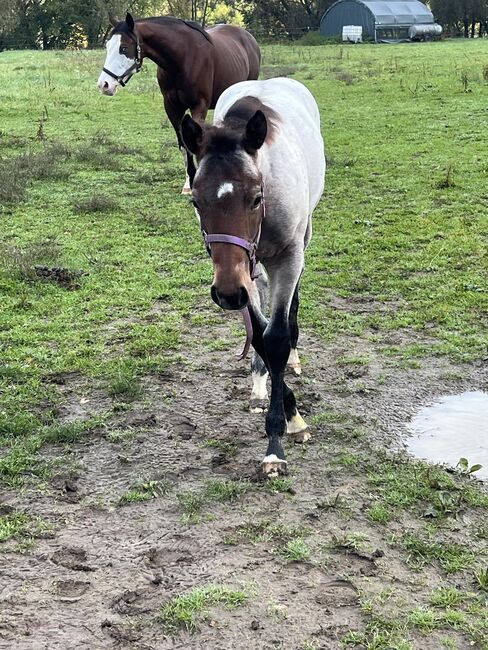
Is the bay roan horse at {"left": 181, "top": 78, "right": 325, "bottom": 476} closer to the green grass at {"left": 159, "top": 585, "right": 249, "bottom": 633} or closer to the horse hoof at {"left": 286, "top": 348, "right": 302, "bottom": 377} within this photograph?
Answer: the horse hoof at {"left": 286, "top": 348, "right": 302, "bottom": 377}

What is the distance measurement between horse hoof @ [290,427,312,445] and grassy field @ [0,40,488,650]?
100 millimetres

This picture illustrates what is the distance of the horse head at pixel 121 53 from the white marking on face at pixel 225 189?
242 inches

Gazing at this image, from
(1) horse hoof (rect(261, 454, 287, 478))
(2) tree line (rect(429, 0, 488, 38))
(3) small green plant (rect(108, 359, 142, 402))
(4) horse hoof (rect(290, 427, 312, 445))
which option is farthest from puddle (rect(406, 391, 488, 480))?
(2) tree line (rect(429, 0, 488, 38))

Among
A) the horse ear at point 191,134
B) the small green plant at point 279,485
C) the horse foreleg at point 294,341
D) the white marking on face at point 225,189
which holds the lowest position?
the small green plant at point 279,485

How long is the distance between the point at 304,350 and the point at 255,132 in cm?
223

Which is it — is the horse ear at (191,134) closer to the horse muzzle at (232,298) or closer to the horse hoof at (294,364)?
the horse muzzle at (232,298)

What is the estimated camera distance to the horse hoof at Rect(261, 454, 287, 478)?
3.49 m

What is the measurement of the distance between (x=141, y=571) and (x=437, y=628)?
44.1 inches

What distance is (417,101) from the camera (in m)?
15.7

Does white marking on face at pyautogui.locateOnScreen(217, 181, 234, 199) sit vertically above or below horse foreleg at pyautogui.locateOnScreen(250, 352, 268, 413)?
above

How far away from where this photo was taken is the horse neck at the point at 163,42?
8.62 m

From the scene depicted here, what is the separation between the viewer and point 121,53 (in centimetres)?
871

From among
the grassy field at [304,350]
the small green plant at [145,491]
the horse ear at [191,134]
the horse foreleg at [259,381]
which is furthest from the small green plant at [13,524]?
the horse ear at [191,134]

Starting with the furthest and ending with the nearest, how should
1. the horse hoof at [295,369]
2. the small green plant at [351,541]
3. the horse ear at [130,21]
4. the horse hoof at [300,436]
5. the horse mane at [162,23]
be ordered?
the horse mane at [162,23] < the horse ear at [130,21] < the horse hoof at [295,369] < the horse hoof at [300,436] < the small green plant at [351,541]
